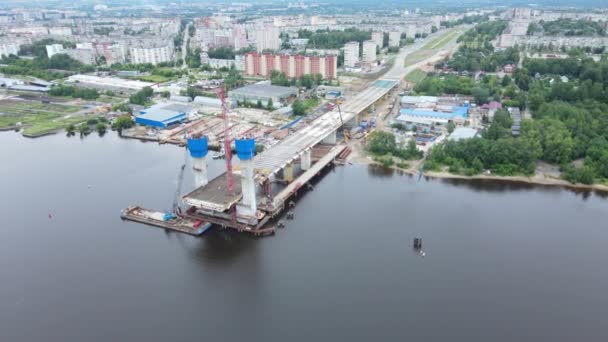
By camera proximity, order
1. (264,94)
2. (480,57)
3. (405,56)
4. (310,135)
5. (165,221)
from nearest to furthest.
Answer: (165,221), (310,135), (264,94), (480,57), (405,56)

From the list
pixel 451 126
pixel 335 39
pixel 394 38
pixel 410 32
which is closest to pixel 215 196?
pixel 451 126

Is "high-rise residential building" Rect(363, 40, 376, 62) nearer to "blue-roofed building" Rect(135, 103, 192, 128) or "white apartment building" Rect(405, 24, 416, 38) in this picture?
"white apartment building" Rect(405, 24, 416, 38)

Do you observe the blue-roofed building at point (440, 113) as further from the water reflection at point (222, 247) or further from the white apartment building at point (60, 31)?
the white apartment building at point (60, 31)

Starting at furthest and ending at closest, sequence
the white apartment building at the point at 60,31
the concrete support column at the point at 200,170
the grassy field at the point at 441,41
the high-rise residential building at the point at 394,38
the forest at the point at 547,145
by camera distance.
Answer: the white apartment building at the point at 60,31, the high-rise residential building at the point at 394,38, the grassy field at the point at 441,41, the forest at the point at 547,145, the concrete support column at the point at 200,170

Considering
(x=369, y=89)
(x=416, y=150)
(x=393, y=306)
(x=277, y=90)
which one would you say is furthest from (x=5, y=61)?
(x=393, y=306)

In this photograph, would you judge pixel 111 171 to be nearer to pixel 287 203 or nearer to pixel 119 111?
pixel 287 203

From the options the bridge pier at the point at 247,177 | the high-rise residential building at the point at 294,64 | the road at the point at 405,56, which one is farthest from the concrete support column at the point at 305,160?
the road at the point at 405,56

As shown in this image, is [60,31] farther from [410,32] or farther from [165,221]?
[165,221]
